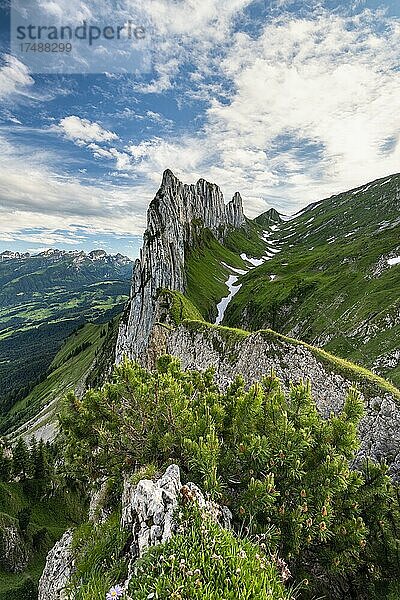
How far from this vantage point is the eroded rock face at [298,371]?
56.7 feet

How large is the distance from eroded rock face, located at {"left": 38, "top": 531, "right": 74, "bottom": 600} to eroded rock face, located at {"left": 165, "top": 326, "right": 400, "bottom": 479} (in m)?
9.47

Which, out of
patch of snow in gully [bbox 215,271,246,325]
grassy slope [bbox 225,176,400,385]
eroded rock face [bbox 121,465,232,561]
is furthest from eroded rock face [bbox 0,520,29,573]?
patch of snow in gully [bbox 215,271,246,325]

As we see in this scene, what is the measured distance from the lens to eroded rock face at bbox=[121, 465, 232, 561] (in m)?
7.91

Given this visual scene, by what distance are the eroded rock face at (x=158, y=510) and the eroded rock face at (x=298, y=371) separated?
571 cm

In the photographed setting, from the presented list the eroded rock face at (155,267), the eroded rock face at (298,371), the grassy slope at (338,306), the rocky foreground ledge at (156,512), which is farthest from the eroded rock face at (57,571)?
the eroded rock face at (155,267)

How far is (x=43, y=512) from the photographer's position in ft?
194

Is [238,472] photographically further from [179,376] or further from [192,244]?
[192,244]

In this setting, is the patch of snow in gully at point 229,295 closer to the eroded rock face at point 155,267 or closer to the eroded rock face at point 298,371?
the eroded rock face at point 155,267

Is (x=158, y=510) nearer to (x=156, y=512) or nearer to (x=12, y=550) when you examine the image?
(x=156, y=512)

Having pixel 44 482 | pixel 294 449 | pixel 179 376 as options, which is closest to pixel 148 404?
pixel 179 376

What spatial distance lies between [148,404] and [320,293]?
73478 mm

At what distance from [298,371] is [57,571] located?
17846mm

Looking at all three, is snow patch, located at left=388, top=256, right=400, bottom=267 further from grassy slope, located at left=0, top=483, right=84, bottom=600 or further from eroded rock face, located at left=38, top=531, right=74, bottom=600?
eroded rock face, located at left=38, top=531, right=74, bottom=600

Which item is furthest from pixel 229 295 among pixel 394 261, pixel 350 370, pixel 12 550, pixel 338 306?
pixel 350 370
